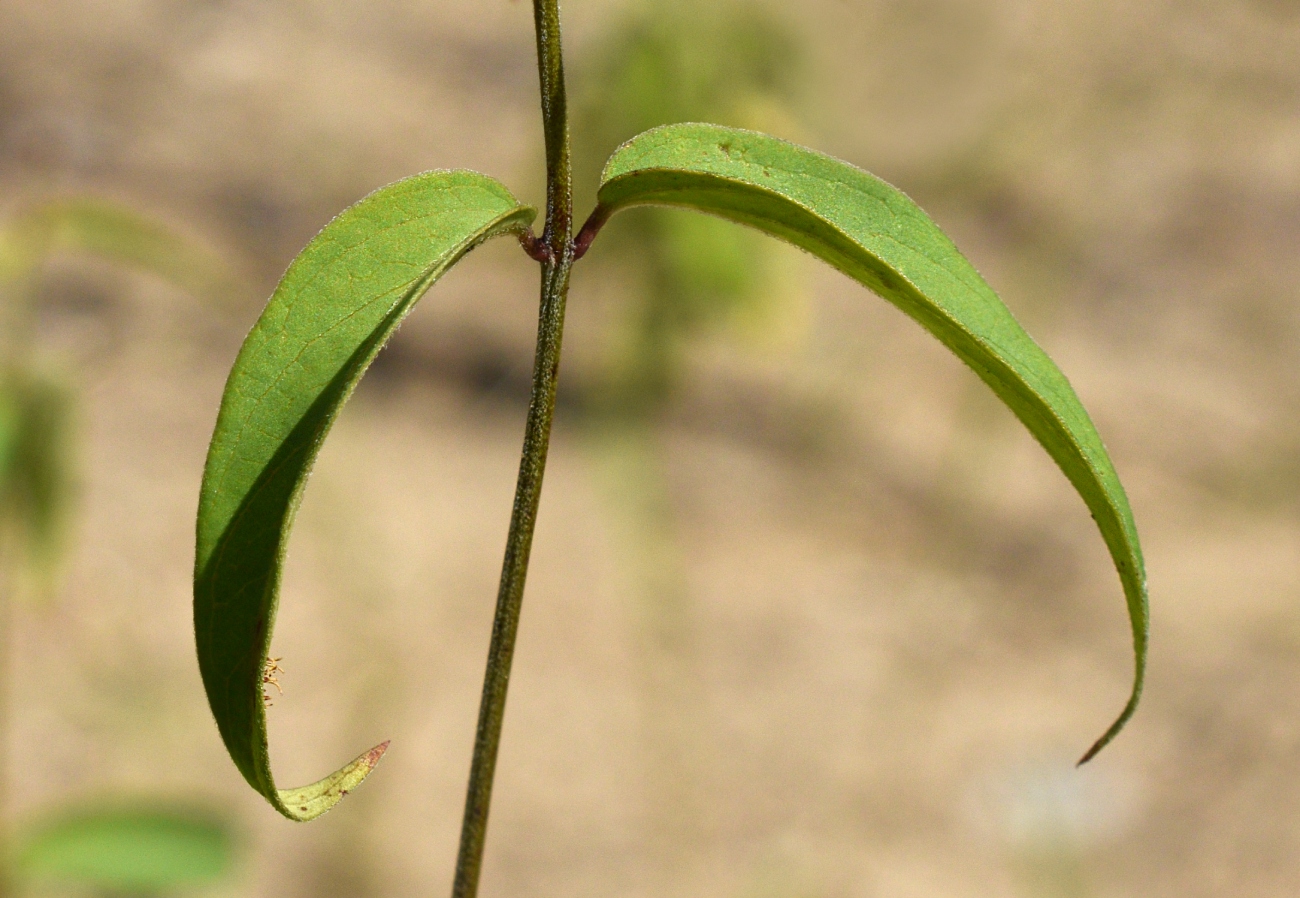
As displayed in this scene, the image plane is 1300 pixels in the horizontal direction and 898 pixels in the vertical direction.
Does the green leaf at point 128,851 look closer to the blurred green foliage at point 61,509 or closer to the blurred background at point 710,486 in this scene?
the blurred green foliage at point 61,509

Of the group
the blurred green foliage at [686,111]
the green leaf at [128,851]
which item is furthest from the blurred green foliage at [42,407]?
the blurred green foliage at [686,111]

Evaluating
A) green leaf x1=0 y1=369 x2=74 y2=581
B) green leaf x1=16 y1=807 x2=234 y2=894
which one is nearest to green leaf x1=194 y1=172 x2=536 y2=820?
green leaf x1=0 y1=369 x2=74 y2=581

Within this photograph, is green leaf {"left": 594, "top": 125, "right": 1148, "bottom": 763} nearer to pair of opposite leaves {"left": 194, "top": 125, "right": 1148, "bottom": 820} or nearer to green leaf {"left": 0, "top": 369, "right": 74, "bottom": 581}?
pair of opposite leaves {"left": 194, "top": 125, "right": 1148, "bottom": 820}

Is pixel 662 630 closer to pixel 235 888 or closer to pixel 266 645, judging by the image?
pixel 235 888

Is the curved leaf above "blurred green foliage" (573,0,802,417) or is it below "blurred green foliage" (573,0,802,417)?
below

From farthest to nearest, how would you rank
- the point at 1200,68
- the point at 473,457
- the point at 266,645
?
the point at 1200,68 < the point at 473,457 < the point at 266,645

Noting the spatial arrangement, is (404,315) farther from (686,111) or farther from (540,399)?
(686,111)

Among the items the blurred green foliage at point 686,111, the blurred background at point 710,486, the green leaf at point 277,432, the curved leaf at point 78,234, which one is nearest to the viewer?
the green leaf at point 277,432

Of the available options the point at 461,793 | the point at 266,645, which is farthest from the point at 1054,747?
the point at 266,645
